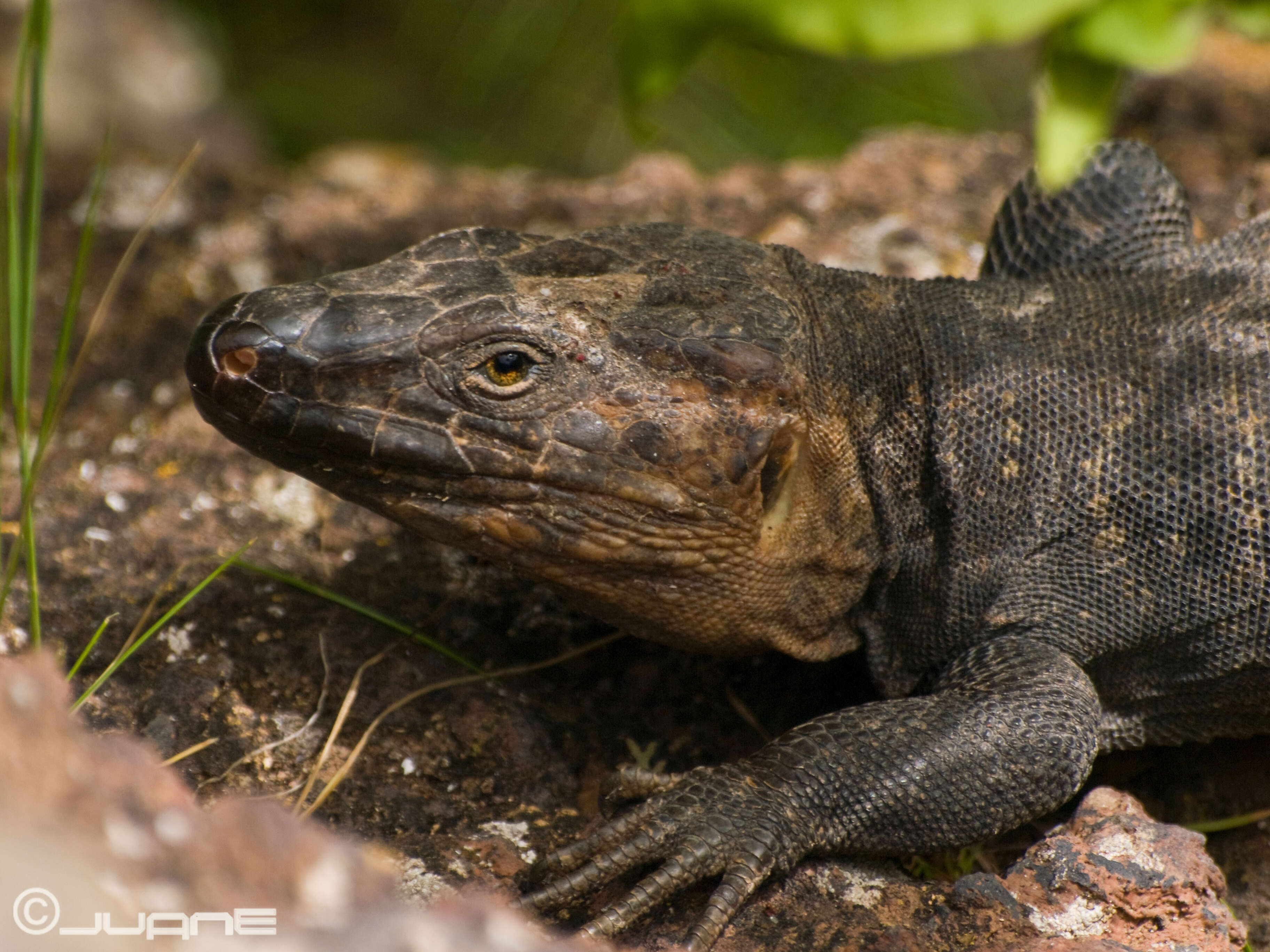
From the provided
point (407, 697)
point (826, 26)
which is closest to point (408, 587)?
point (407, 697)

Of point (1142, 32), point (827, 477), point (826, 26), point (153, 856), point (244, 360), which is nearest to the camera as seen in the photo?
point (1142, 32)

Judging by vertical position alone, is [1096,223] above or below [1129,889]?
above

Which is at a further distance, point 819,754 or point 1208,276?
point 1208,276

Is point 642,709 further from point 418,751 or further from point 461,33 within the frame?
point 461,33

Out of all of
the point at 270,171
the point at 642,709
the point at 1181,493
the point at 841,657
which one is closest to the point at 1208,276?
the point at 1181,493

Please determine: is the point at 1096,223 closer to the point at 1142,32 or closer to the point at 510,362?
the point at 510,362

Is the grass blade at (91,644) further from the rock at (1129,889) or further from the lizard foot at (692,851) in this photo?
the rock at (1129,889)

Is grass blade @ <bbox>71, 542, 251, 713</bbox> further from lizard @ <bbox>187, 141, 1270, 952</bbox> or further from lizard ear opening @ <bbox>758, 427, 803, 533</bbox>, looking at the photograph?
lizard ear opening @ <bbox>758, 427, 803, 533</bbox>
